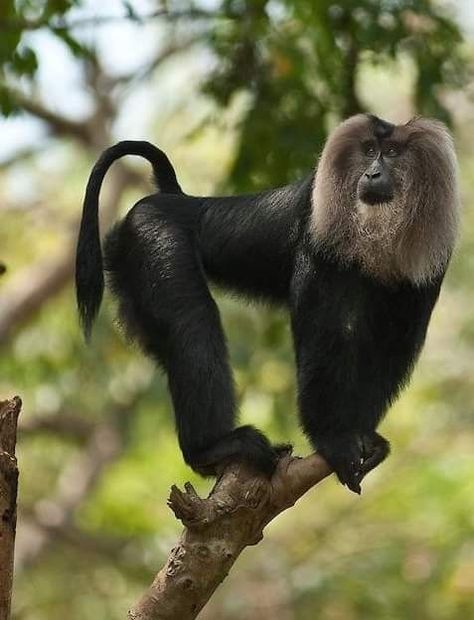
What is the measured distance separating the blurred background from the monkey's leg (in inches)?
108

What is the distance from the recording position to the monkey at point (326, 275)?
17.1ft

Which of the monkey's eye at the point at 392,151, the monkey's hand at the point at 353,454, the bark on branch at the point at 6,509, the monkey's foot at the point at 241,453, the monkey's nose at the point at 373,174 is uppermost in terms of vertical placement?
the monkey's eye at the point at 392,151

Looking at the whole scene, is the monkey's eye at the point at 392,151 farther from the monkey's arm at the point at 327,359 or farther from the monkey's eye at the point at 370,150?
the monkey's arm at the point at 327,359

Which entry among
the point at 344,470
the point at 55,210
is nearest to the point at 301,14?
the point at 344,470

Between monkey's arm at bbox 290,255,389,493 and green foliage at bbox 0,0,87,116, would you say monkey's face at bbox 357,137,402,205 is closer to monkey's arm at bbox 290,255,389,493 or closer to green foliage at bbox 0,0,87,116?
monkey's arm at bbox 290,255,389,493

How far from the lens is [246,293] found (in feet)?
19.1

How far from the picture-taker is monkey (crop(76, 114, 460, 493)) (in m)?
5.20

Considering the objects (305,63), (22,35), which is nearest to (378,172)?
(22,35)

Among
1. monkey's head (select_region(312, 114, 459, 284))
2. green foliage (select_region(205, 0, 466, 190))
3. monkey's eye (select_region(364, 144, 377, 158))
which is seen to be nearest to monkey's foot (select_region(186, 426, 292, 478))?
monkey's head (select_region(312, 114, 459, 284))

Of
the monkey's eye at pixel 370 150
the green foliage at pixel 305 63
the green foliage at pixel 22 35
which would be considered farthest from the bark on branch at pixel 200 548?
the green foliage at pixel 305 63

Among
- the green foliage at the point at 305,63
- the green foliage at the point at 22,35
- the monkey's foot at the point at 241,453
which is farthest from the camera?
the green foliage at the point at 305,63

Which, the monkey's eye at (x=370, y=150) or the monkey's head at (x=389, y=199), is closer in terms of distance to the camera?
the monkey's head at (x=389, y=199)

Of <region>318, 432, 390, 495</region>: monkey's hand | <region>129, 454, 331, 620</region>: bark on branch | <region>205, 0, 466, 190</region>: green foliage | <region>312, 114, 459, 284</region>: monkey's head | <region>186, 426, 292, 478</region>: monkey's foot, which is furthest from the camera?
<region>205, 0, 466, 190</region>: green foliage

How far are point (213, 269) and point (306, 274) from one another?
0.53 meters
